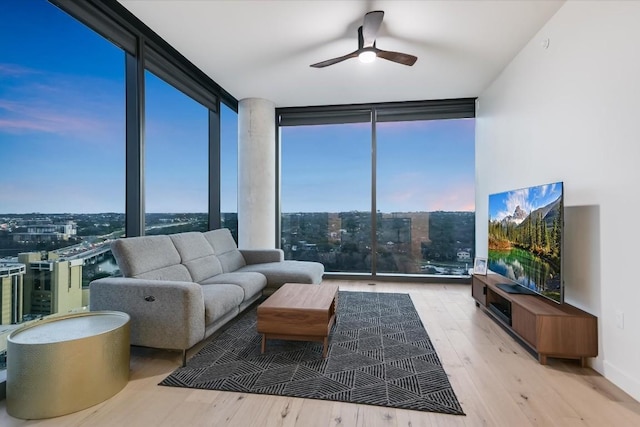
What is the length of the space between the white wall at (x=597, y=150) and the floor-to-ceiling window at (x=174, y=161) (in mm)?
3879

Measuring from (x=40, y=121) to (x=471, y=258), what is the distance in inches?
210

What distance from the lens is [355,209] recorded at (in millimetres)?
5176

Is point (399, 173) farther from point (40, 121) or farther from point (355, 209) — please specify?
point (40, 121)

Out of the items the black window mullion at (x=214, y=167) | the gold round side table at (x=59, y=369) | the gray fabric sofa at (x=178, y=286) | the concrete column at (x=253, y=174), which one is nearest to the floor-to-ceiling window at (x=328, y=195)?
the concrete column at (x=253, y=174)

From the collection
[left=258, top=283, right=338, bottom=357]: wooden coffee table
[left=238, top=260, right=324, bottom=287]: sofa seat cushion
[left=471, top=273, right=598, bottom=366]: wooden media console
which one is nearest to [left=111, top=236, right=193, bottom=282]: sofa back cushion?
[left=238, top=260, right=324, bottom=287]: sofa seat cushion

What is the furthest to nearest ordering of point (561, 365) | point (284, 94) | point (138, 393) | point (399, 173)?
1. point (399, 173)
2. point (284, 94)
3. point (561, 365)
4. point (138, 393)

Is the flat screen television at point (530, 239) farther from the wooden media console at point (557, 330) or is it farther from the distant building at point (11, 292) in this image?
the distant building at point (11, 292)

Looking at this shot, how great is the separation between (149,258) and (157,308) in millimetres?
631

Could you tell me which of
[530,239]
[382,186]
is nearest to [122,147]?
[382,186]

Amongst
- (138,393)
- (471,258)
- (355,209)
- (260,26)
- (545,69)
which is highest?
(260,26)

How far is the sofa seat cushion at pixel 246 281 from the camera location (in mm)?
3111

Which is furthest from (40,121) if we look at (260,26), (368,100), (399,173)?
(399,173)

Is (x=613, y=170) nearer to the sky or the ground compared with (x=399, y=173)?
nearer to the ground

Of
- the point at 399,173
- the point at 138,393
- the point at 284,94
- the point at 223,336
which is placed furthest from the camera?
the point at 399,173
